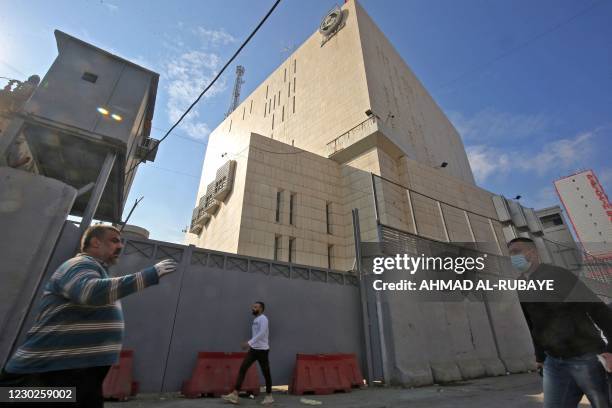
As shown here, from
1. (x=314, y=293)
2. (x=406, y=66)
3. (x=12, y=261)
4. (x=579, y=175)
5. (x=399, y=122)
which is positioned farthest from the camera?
(x=579, y=175)

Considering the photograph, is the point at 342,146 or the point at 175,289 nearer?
the point at 175,289

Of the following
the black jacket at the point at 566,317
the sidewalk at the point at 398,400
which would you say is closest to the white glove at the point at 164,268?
the black jacket at the point at 566,317

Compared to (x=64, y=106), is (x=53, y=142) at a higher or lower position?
lower

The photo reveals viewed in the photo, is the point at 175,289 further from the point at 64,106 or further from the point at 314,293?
the point at 64,106

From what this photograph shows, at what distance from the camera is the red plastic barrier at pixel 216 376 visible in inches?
213

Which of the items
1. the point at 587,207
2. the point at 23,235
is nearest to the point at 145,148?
the point at 23,235

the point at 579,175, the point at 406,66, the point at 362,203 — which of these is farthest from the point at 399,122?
the point at 579,175

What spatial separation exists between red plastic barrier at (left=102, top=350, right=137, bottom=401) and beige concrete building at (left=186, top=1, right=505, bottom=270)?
7992 millimetres

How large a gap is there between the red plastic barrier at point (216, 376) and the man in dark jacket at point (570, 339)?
5.00 meters

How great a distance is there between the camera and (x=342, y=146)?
59.0 feet

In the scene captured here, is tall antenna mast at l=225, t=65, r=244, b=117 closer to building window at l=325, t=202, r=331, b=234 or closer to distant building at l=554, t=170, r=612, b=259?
building window at l=325, t=202, r=331, b=234

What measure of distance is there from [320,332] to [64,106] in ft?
28.4

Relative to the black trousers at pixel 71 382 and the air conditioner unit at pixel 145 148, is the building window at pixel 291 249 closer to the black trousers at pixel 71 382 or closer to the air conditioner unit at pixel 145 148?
the air conditioner unit at pixel 145 148

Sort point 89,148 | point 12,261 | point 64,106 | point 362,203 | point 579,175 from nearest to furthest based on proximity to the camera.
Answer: point 12,261 < point 64,106 < point 89,148 < point 362,203 < point 579,175
